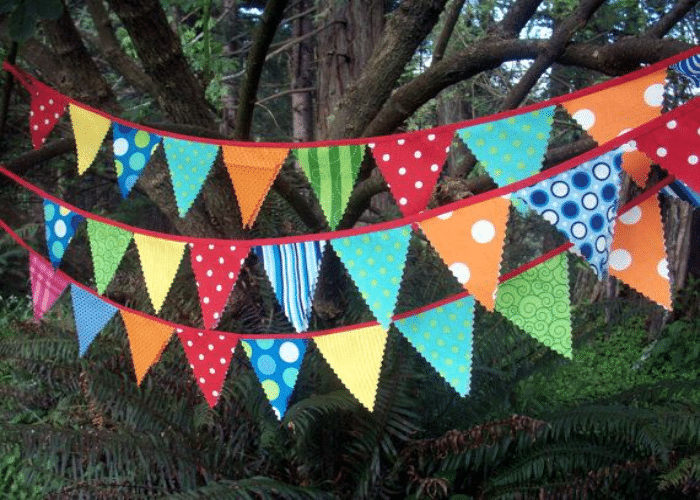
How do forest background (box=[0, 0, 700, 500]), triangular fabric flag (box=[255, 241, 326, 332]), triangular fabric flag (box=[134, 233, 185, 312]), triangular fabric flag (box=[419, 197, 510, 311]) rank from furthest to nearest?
forest background (box=[0, 0, 700, 500])
triangular fabric flag (box=[134, 233, 185, 312])
triangular fabric flag (box=[255, 241, 326, 332])
triangular fabric flag (box=[419, 197, 510, 311])

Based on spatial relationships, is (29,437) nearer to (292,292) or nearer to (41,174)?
(292,292)

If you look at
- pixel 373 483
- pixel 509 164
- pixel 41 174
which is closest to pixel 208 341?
pixel 373 483

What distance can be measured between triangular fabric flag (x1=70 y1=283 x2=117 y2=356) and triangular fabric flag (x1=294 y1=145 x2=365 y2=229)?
1053 millimetres

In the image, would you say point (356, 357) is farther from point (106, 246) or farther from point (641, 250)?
point (106, 246)

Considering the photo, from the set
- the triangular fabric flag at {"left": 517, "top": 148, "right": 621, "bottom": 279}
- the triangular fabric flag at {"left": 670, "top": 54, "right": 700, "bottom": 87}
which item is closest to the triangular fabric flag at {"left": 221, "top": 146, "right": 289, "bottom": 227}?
the triangular fabric flag at {"left": 517, "top": 148, "right": 621, "bottom": 279}

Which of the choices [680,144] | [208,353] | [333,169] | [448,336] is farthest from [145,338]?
[680,144]

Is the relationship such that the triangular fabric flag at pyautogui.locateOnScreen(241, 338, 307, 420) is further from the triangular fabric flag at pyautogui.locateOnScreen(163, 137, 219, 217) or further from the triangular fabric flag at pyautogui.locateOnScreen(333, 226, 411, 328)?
the triangular fabric flag at pyautogui.locateOnScreen(163, 137, 219, 217)

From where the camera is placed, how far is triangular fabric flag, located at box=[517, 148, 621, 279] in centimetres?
214

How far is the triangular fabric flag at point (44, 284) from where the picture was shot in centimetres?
336

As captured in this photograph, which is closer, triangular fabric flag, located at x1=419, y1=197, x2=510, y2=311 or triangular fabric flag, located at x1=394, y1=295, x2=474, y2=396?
triangular fabric flag, located at x1=419, y1=197, x2=510, y2=311

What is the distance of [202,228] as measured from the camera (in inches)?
154

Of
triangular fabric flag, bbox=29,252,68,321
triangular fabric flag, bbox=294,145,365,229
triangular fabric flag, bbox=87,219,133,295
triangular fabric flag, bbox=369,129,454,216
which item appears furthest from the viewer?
triangular fabric flag, bbox=29,252,68,321

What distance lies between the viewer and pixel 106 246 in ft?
10.00

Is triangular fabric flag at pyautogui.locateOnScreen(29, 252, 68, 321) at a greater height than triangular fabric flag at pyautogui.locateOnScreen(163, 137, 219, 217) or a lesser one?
lesser
